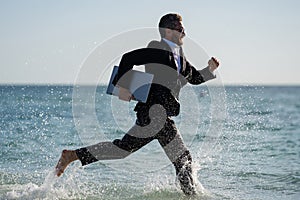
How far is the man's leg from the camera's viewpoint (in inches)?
252

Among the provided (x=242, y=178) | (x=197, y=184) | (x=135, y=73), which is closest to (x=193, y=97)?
(x=242, y=178)

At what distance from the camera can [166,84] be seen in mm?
6258

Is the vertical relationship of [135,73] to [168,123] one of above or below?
above

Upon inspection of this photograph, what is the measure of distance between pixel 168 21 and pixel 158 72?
578mm

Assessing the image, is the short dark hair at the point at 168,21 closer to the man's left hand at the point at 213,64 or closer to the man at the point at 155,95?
the man at the point at 155,95

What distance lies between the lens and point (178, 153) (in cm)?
650

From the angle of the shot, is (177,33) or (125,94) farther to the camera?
(177,33)

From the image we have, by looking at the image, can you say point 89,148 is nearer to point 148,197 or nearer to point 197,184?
point 148,197

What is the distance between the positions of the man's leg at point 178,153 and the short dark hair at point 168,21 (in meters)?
1.01

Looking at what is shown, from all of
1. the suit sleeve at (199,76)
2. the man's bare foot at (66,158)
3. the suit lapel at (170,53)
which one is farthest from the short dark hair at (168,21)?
the man's bare foot at (66,158)

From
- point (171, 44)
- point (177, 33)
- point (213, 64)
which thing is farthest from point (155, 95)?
point (213, 64)

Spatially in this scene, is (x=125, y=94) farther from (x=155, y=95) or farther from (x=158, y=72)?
(x=158, y=72)

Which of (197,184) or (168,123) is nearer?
(168,123)

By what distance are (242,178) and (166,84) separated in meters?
2.57
